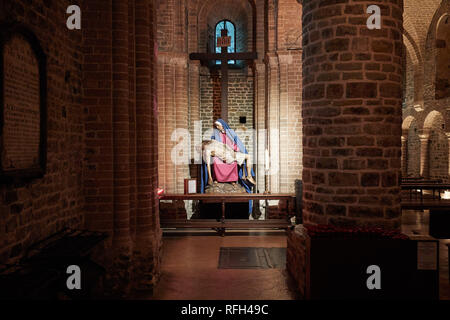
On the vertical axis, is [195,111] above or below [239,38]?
below

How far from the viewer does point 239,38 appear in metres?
13.3

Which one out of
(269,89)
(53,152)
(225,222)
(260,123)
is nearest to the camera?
Answer: (53,152)

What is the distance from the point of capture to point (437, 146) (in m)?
13.9

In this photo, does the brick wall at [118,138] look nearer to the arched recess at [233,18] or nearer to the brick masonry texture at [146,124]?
the brick masonry texture at [146,124]

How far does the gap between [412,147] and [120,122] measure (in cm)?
1506

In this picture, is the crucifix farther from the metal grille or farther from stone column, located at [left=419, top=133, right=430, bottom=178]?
stone column, located at [left=419, top=133, right=430, bottom=178]

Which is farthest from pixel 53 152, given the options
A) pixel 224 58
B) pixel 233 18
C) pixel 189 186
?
pixel 233 18

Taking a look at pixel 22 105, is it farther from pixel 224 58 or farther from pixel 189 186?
pixel 224 58

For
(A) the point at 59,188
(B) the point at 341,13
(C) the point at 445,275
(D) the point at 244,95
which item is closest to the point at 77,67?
(A) the point at 59,188

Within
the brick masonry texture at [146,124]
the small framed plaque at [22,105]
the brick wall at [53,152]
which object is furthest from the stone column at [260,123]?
the small framed plaque at [22,105]

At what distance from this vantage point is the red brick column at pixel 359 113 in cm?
440

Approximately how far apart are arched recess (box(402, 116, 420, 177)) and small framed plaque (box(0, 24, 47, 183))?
15.5 m

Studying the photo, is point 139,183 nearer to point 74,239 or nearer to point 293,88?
point 74,239

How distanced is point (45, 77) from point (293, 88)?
816cm
